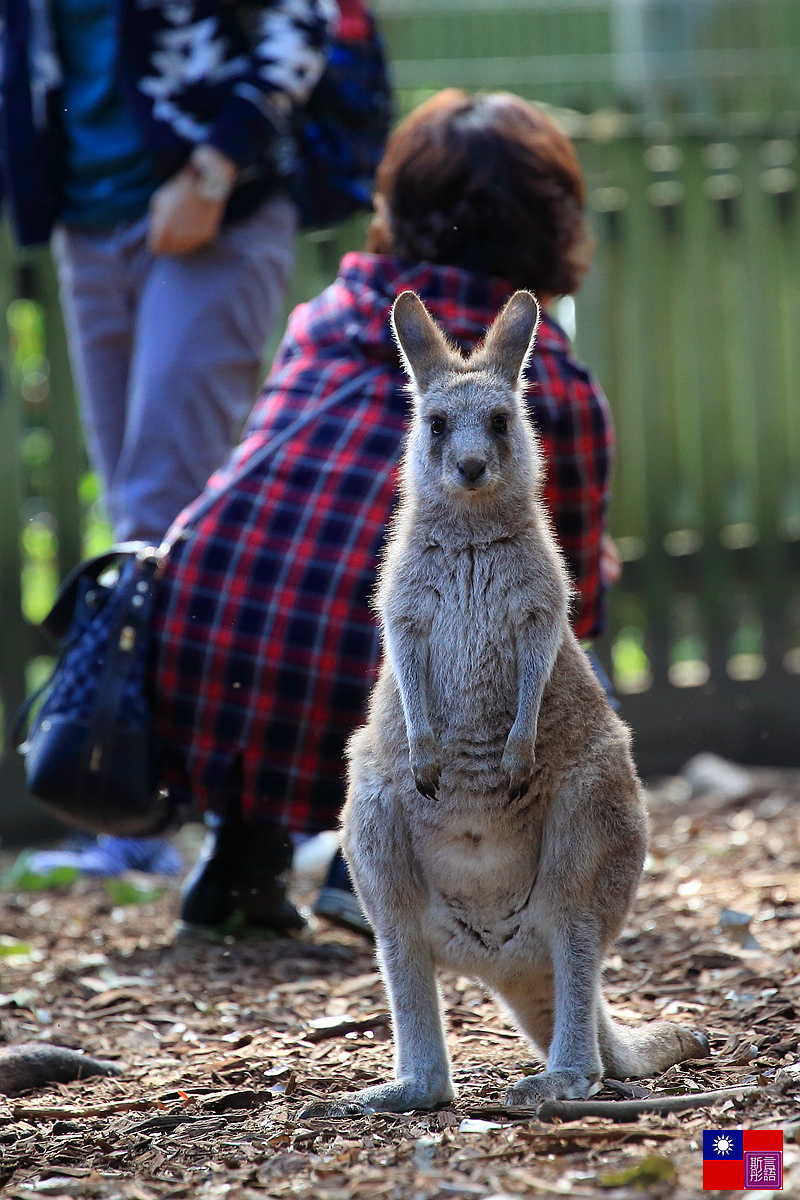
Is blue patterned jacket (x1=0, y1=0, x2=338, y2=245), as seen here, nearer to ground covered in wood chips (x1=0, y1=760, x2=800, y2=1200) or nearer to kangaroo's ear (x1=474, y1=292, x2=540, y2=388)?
kangaroo's ear (x1=474, y1=292, x2=540, y2=388)

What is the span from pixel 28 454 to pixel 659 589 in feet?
8.09

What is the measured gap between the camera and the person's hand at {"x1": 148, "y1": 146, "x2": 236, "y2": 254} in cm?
370

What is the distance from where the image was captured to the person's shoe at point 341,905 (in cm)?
329

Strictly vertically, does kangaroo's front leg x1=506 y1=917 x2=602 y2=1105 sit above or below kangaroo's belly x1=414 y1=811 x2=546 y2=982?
below

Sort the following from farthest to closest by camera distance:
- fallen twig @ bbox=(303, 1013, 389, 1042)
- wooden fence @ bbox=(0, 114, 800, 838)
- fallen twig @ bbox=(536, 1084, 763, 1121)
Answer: wooden fence @ bbox=(0, 114, 800, 838) < fallen twig @ bbox=(303, 1013, 389, 1042) < fallen twig @ bbox=(536, 1084, 763, 1121)

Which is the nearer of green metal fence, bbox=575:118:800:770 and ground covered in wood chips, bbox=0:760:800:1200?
ground covered in wood chips, bbox=0:760:800:1200

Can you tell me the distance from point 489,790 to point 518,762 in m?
0.09

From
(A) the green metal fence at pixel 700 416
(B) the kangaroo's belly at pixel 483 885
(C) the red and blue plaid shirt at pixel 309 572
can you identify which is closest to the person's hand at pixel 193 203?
(C) the red and blue plaid shirt at pixel 309 572

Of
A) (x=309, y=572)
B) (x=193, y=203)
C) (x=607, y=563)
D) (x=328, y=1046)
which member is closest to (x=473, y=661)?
(x=328, y=1046)

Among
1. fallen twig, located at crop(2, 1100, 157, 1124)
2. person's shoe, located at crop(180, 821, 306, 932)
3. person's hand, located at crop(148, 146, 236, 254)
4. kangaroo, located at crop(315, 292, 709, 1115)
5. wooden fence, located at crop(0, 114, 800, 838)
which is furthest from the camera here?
wooden fence, located at crop(0, 114, 800, 838)

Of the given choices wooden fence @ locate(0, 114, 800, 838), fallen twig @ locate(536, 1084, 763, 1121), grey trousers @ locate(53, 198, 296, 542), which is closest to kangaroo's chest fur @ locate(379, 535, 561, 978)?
fallen twig @ locate(536, 1084, 763, 1121)

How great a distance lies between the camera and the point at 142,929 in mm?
3738

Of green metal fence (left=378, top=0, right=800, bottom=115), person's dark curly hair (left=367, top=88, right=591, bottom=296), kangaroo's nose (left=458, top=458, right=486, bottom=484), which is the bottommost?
kangaroo's nose (left=458, top=458, right=486, bottom=484)

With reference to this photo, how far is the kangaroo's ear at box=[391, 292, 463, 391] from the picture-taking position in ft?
7.84
